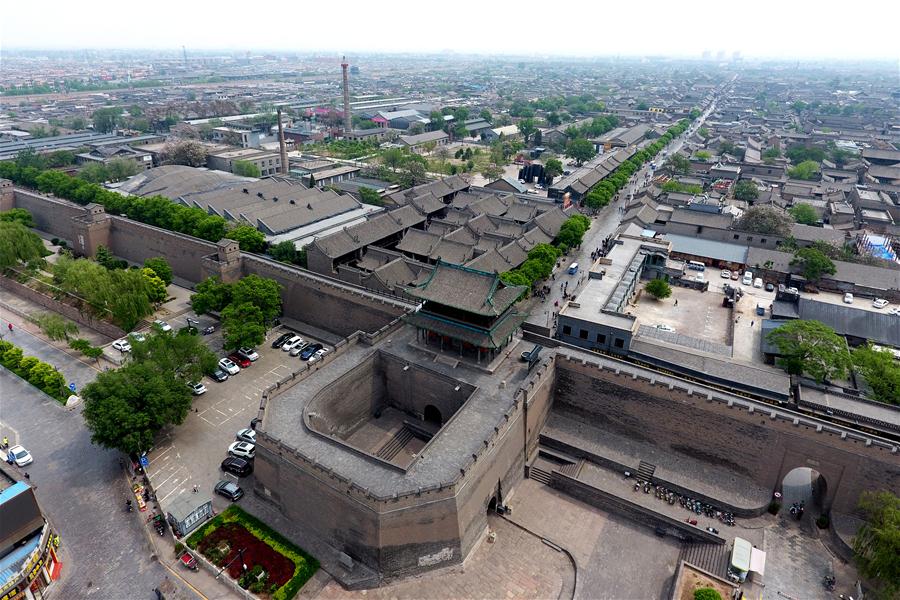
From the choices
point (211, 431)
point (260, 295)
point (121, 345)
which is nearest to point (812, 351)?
point (211, 431)

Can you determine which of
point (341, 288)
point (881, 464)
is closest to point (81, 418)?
point (341, 288)

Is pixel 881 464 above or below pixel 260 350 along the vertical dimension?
above

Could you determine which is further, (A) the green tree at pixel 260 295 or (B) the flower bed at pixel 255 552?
(A) the green tree at pixel 260 295

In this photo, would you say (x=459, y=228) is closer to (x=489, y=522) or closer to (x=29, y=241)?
(x=489, y=522)

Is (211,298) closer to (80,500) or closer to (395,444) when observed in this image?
(80,500)

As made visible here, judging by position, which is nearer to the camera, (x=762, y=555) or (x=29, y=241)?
(x=762, y=555)

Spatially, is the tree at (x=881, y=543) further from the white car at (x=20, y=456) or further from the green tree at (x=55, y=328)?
the green tree at (x=55, y=328)

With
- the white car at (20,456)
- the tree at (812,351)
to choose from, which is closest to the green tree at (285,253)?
the white car at (20,456)
